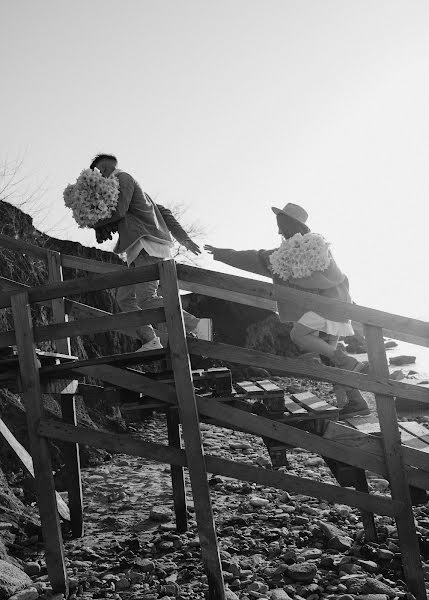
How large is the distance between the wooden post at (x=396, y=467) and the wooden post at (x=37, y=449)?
2662 mm

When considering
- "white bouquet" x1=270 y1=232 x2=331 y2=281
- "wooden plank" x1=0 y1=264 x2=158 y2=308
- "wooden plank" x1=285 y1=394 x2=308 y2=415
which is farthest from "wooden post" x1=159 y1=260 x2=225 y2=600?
"white bouquet" x1=270 y1=232 x2=331 y2=281

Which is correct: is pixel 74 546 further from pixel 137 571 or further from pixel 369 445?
pixel 369 445

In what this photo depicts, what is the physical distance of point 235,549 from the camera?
6066mm

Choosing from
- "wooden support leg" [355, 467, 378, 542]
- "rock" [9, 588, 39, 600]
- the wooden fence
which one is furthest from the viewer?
"wooden support leg" [355, 467, 378, 542]

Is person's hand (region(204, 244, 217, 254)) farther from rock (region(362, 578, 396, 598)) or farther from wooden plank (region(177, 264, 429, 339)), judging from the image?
rock (region(362, 578, 396, 598))

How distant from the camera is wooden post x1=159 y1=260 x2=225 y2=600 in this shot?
4.91 metres

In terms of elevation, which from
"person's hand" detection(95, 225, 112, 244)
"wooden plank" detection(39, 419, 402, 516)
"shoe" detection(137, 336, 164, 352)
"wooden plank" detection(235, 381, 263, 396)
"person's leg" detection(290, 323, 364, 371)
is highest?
"person's hand" detection(95, 225, 112, 244)

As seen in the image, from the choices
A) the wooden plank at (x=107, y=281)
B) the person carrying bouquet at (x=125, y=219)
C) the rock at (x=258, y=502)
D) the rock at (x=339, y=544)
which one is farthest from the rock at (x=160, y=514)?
the wooden plank at (x=107, y=281)

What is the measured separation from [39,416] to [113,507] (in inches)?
112

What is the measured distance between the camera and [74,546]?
6332 mm

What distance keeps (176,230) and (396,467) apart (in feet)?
11.7

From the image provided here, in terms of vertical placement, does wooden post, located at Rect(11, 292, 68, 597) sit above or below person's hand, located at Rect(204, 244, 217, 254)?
below

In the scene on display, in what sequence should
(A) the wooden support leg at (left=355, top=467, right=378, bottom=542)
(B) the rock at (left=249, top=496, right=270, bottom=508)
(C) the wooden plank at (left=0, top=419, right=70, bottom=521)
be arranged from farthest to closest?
(B) the rock at (left=249, top=496, right=270, bottom=508), (C) the wooden plank at (left=0, top=419, right=70, bottom=521), (A) the wooden support leg at (left=355, top=467, right=378, bottom=542)

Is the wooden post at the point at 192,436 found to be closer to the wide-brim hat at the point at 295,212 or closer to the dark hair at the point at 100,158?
the wide-brim hat at the point at 295,212
